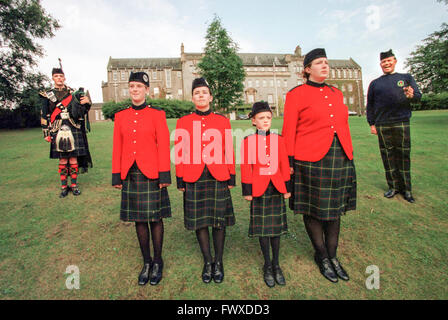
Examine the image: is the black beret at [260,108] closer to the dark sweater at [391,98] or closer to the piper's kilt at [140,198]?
the piper's kilt at [140,198]

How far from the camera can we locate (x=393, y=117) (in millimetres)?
5172

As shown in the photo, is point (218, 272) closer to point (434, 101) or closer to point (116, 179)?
point (116, 179)

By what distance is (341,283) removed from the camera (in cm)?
308

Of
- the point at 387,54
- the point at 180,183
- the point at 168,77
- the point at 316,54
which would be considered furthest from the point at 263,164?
the point at 168,77

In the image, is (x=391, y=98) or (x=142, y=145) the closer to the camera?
(x=142, y=145)

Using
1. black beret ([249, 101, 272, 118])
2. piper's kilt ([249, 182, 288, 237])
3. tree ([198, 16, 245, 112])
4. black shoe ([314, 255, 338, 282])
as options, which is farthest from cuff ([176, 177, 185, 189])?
tree ([198, 16, 245, 112])

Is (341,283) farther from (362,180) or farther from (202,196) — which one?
(362,180)

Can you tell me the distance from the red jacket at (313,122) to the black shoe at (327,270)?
1.35 metres

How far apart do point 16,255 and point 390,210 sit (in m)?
6.49

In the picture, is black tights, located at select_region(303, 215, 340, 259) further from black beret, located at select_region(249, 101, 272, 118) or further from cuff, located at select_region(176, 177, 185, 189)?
cuff, located at select_region(176, 177, 185, 189)

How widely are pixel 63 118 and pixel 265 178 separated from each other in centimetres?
521

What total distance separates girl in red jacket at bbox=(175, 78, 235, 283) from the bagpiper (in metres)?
3.91

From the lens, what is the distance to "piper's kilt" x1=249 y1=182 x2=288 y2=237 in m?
3.14
